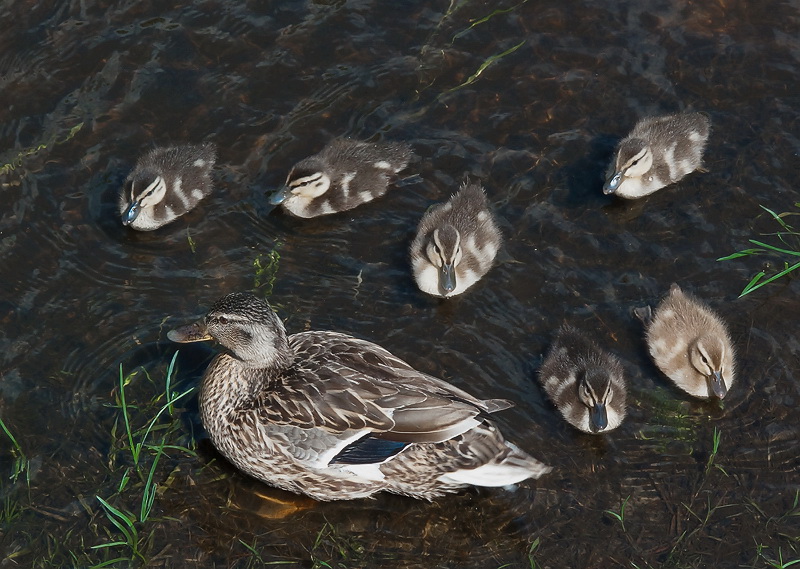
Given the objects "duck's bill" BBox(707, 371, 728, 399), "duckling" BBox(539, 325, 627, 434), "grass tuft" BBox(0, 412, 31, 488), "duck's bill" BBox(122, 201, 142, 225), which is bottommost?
"duck's bill" BBox(707, 371, 728, 399)

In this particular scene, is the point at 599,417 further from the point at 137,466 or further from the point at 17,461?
the point at 17,461

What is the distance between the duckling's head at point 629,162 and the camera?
543cm

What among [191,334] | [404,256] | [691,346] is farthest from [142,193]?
[691,346]

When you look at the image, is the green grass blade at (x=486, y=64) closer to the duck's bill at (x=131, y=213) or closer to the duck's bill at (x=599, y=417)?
the duck's bill at (x=131, y=213)

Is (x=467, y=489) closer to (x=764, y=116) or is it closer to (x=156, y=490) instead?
(x=156, y=490)

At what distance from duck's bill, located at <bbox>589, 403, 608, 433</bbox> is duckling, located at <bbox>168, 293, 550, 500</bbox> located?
29 centimetres

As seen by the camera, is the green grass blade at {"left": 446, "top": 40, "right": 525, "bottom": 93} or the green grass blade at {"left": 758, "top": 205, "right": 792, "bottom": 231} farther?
the green grass blade at {"left": 446, "top": 40, "right": 525, "bottom": 93}

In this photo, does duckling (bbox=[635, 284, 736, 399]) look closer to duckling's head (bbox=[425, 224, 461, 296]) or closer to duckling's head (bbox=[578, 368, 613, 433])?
duckling's head (bbox=[578, 368, 613, 433])

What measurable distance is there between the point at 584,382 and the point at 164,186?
2.20 meters

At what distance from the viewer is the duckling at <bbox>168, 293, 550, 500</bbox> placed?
13.8 feet

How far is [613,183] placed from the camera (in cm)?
546

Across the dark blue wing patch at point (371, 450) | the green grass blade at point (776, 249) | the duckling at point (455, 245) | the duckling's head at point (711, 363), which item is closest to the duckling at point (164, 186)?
the duckling at point (455, 245)

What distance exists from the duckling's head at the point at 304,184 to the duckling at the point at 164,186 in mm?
387

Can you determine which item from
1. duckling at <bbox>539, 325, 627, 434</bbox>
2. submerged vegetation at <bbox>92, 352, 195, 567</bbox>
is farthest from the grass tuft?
duckling at <bbox>539, 325, 627, 434</bbox>
